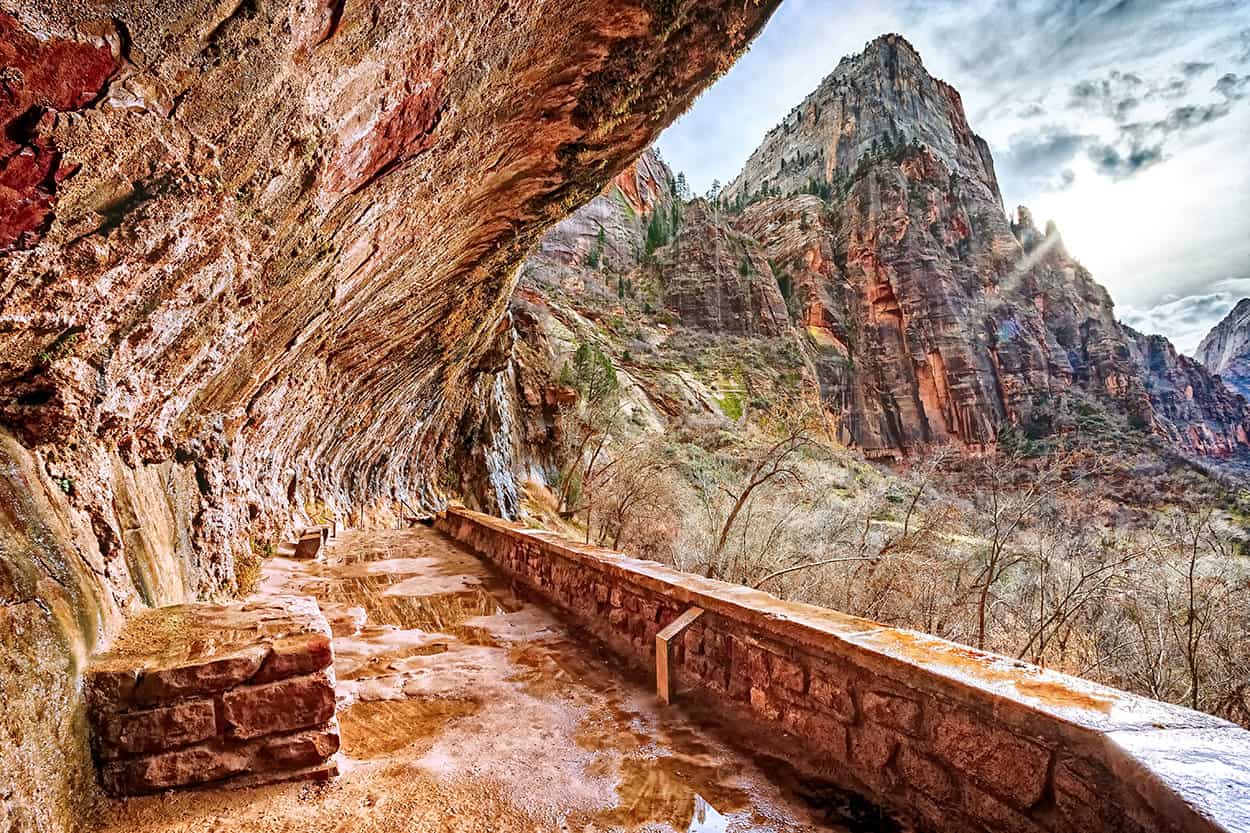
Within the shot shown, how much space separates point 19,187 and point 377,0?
1467 millimetres

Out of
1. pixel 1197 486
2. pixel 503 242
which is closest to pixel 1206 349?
pixel 1197 486

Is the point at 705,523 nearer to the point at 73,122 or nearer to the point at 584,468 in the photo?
the point at 584,468

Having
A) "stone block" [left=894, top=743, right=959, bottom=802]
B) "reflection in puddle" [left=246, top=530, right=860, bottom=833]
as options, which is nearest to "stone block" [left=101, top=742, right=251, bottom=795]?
"reflection in puddle" [left=246, top=530, right=860, bottom=833]

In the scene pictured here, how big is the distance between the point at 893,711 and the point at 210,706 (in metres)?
2.51

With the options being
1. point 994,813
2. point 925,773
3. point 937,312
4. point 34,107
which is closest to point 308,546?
point 34,107

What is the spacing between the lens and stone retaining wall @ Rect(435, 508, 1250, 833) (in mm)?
1453

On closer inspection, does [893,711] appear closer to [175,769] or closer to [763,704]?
[763,704]

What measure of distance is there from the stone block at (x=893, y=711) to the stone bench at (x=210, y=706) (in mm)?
2113

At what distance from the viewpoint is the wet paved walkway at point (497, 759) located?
2053mm

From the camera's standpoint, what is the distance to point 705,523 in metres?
16.1

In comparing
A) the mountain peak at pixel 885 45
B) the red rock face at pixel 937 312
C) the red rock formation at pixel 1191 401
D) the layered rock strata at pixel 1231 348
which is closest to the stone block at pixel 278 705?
the red rock face at pixel 937 312

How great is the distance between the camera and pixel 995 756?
6.05ft

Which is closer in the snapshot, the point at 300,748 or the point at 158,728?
the point at 158,728

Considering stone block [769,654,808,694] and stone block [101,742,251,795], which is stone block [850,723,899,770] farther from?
stone block [101,742,251,795]
